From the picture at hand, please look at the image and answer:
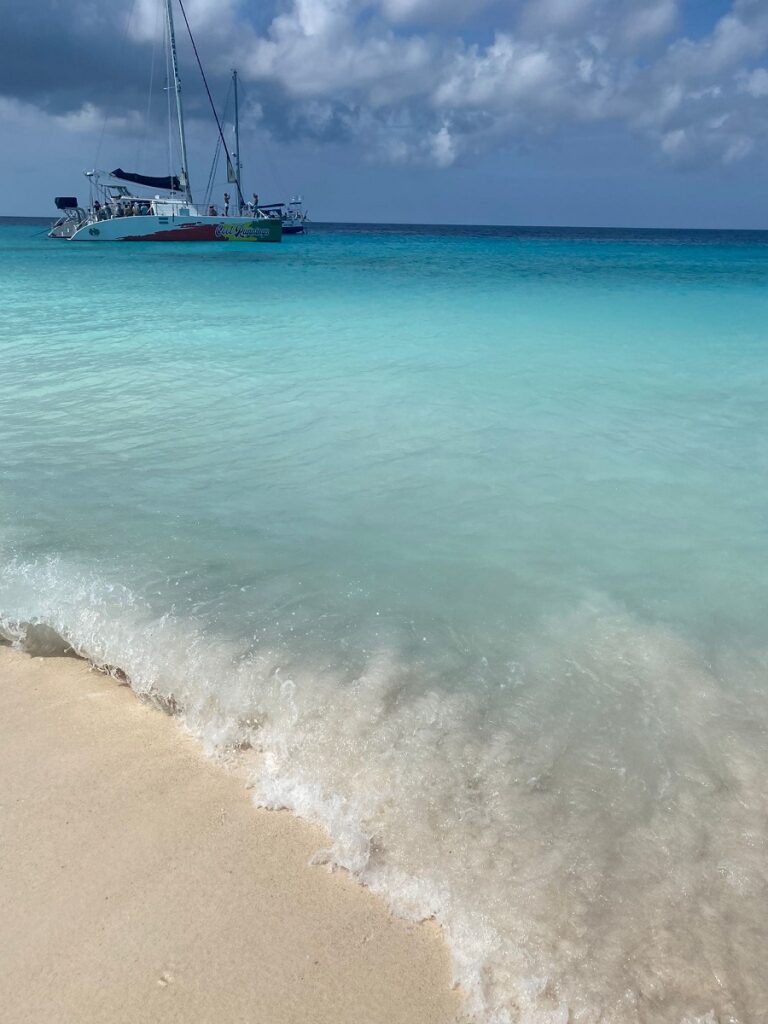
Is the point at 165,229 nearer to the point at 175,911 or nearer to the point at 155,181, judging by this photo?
the point at 155,181

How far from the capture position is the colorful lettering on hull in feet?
159

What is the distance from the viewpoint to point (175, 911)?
226 cm

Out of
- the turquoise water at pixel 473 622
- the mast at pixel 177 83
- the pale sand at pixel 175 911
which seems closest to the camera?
the pale sand at pixel 175 911

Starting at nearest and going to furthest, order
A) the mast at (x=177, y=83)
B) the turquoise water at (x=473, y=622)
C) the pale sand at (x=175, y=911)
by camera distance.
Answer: the pale sand at (x=175, y=911)
the turquoise water at (x=473, y=622)
the mast at (x=177, y=83)

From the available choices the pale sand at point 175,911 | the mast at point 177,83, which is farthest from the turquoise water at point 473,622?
the mast at point 177,83

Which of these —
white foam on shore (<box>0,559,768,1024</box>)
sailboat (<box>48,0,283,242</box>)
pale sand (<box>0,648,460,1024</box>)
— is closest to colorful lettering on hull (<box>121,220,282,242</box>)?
sailboat (<box>48,0,283,242</box>)

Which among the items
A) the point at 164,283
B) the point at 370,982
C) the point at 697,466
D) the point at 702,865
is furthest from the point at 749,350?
the point at 164,283

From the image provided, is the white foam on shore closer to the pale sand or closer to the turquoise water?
the turquoise water

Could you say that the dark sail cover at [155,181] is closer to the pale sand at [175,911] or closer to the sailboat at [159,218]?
the sailboat at [159,218]

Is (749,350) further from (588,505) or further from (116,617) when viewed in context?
(116,617)

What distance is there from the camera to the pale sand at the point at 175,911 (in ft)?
6.62

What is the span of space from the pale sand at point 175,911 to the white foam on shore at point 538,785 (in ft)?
0.38

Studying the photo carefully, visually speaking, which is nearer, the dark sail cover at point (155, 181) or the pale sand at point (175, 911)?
the pale sand at point (175, 911)

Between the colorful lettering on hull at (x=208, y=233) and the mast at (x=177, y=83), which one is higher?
the mast at (x=177, y=83)
